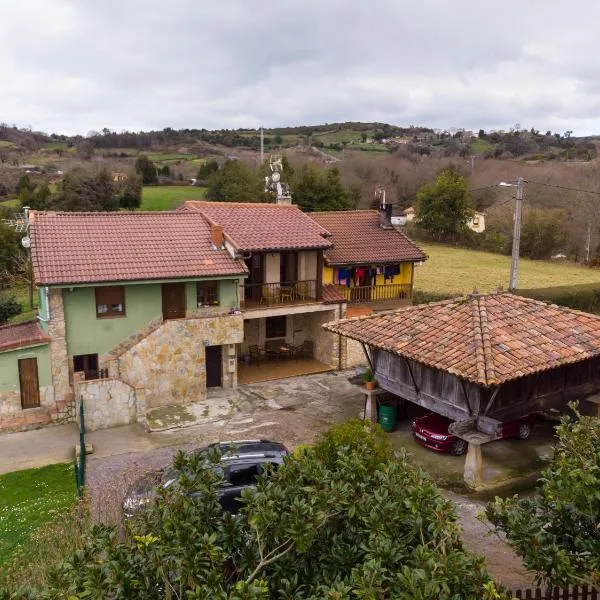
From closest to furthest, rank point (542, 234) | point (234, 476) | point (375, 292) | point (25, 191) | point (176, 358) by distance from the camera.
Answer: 1. point (234, 476)
2. point (176, 358)
3. point (375, 292)
4. point (542, 234)
5. point (25, 191)

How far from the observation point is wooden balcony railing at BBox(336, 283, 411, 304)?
88.0 ft

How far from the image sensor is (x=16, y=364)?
19094 millimetres

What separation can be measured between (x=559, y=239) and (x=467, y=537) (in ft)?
135

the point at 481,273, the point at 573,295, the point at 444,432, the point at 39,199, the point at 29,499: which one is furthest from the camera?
the point at 39,199

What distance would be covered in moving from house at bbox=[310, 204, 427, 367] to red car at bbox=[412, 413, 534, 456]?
804 cm

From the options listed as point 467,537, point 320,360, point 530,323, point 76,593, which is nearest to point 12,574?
point 76,593

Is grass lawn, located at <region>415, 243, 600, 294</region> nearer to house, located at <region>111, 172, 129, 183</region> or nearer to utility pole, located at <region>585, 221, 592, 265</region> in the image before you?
utility pole, located at <region>585, 221, 592, 265</region>

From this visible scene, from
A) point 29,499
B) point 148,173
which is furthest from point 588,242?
point 148,173

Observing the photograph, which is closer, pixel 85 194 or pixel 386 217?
pixel 386 217

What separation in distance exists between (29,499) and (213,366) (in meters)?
8.96

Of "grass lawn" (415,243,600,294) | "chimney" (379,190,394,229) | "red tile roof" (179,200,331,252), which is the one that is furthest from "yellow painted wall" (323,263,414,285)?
"grass lawn" (415,243,600,294)

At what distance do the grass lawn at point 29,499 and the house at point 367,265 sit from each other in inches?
506

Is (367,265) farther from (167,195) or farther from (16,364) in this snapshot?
(167,195)

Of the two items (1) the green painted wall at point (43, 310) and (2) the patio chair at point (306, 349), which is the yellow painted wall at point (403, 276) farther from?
(1) the green painted wall at point (43, 310)
